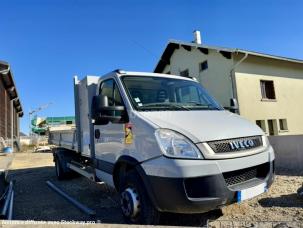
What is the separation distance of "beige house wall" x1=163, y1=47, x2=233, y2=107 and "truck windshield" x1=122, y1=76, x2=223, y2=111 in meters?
9.67

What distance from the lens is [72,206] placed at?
5.57 m

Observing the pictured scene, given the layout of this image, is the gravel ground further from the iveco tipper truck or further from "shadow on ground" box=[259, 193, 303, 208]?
the iveco tipper truck

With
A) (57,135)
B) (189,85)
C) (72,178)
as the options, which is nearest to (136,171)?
(189,85)

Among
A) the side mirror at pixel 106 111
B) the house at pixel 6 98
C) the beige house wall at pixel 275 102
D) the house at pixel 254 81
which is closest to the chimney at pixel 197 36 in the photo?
the house at pixel 254 81

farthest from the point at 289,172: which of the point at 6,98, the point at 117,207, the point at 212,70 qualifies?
the point at 6,98

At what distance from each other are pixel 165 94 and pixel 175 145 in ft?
5.00

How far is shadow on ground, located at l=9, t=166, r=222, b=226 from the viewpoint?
4.36 meters

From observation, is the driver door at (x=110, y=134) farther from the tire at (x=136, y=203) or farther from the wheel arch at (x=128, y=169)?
the tire at (x=136, y=203)

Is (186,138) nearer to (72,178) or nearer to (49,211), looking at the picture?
(49,211)

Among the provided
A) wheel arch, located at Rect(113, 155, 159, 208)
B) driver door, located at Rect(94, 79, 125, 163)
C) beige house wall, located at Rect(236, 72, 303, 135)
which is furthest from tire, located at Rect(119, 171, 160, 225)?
beige house wall, located at Rect(236, 72, 303, 135)

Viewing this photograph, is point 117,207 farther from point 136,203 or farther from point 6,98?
point 6,98

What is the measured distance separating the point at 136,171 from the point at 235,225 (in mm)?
1540

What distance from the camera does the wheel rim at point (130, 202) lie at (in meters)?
3.70

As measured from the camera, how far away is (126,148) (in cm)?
407
